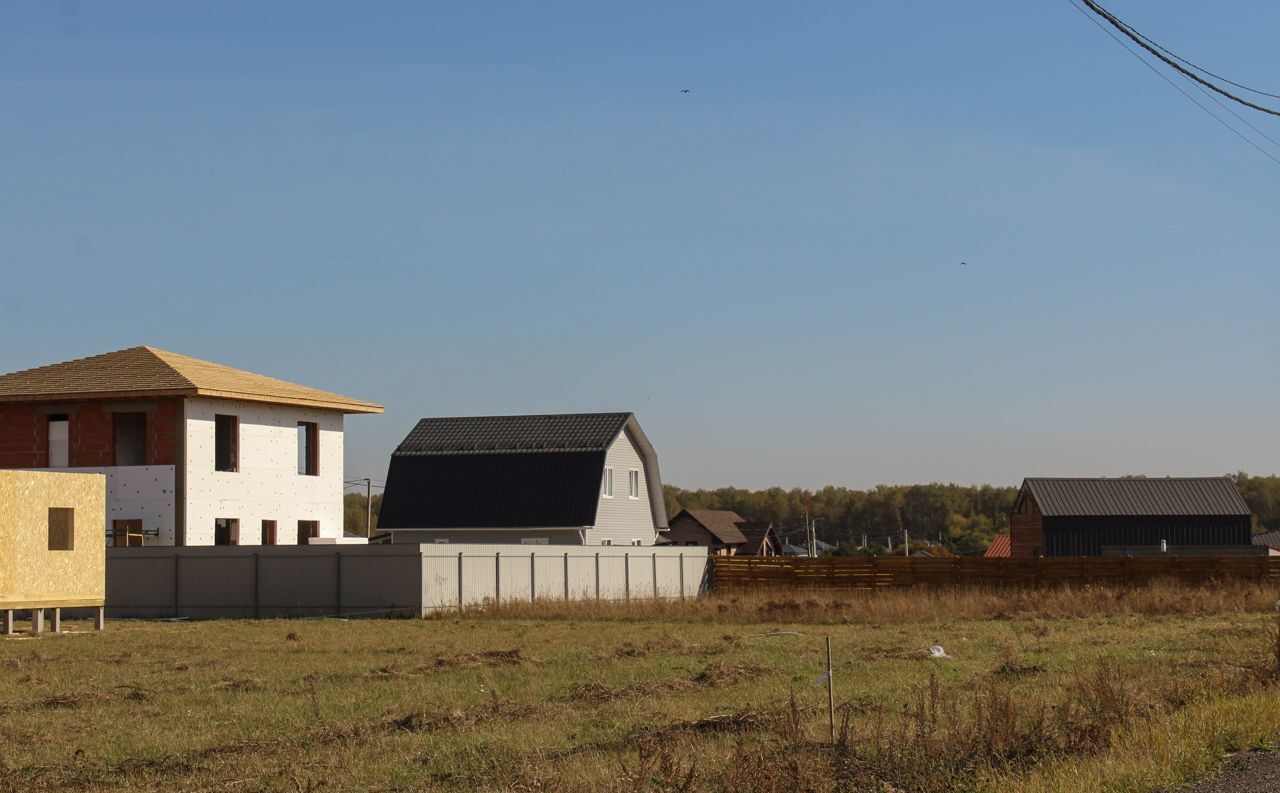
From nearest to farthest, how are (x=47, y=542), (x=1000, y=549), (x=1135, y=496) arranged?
(x=47, y=542), (x=1135, y=496), (x=1000, y=549)

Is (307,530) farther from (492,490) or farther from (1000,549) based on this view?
(1000,549)

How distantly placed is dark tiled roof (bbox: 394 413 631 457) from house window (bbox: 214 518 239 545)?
14.3 meters

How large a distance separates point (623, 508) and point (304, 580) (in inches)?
762

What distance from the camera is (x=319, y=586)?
36.4 meters

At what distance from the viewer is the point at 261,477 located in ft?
137

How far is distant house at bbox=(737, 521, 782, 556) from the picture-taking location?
9331cm

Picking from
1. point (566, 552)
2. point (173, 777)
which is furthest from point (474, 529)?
point (173, 777)

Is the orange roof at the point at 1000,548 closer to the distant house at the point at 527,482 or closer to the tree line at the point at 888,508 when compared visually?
the distant house at the point at 527,482

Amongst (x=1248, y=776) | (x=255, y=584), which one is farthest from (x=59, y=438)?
(x=1248, y=776)

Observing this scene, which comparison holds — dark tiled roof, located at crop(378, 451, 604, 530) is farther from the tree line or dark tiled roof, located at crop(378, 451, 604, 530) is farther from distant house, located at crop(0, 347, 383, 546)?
the tree line

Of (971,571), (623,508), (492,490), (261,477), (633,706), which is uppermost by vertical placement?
(261,477)

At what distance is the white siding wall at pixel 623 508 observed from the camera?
170ft

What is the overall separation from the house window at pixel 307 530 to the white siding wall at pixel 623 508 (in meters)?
10.5

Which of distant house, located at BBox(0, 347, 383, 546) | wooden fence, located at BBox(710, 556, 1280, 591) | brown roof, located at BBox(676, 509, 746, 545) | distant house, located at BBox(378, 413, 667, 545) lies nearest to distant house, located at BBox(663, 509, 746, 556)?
brown roof, located at BBox(676, 509, 746, 545)
